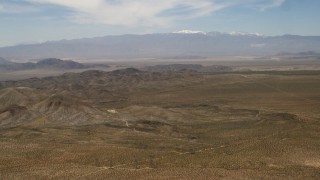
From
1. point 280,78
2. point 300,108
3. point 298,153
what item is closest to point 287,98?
point 300,108

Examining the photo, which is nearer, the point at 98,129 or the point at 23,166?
the point at 23,166

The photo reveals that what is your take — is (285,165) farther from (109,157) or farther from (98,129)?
(98,129)

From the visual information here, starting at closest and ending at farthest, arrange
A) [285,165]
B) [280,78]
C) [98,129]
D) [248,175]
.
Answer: [248,175] < [285,165] < [98,129] < [280,78]

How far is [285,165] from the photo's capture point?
4222 centimetres

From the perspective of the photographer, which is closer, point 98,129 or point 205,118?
point 98,129

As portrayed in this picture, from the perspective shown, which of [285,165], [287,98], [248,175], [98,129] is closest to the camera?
[248,175]

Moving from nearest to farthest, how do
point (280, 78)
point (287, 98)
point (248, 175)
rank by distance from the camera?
point (248, 175) < point (287, 98) < point (280, 78)

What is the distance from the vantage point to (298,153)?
4600 centimetres

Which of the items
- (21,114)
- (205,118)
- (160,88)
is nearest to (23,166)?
(21,114)

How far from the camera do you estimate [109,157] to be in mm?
46375

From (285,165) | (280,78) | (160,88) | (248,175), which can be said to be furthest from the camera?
(280,78)

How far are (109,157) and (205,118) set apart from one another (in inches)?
1640

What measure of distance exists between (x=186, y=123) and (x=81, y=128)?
18465 mm

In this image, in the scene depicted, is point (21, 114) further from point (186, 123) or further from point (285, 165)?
point (285, 165)
